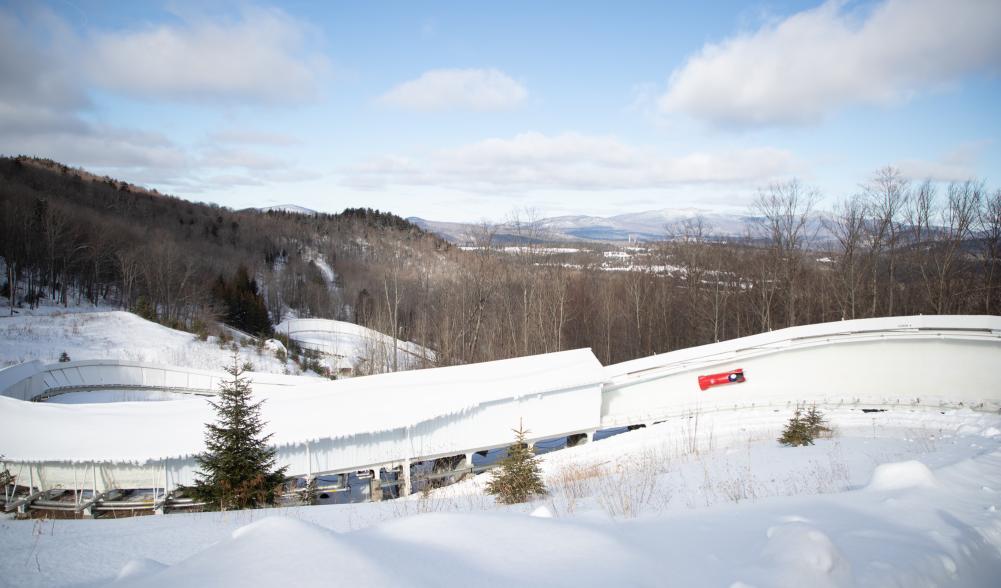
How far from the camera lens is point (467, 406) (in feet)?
41.6

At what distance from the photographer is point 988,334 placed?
11836 millimetres

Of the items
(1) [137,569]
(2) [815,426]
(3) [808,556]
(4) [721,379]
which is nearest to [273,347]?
(4) [721,379]

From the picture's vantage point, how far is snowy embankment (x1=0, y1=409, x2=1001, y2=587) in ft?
8.09

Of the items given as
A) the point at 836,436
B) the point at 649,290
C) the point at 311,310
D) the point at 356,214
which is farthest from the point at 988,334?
the point at 356,214

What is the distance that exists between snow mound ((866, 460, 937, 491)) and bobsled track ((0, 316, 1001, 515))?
363 inches

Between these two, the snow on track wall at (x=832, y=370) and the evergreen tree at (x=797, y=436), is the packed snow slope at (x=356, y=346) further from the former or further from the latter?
the evergreen tree at (x=797, y=436)

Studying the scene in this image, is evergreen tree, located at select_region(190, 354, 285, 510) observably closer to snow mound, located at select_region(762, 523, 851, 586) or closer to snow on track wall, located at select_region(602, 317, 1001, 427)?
snow mound, located at select_region(762, 523, 851, 586)

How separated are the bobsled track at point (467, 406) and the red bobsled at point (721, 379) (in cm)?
6

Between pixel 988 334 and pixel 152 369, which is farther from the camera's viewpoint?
pixel 152 369

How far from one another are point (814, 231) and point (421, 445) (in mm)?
23438

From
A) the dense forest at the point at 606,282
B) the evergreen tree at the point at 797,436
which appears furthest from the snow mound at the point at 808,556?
the dense forest at the point at 606,282

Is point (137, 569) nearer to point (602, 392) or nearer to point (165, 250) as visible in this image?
point (602, 392)

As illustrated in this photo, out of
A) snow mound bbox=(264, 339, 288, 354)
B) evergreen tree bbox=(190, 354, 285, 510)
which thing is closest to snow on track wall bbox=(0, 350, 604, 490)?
evergreen tree bbox=(190, 354, 285, 510)

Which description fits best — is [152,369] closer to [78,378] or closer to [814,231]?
[78,378]
